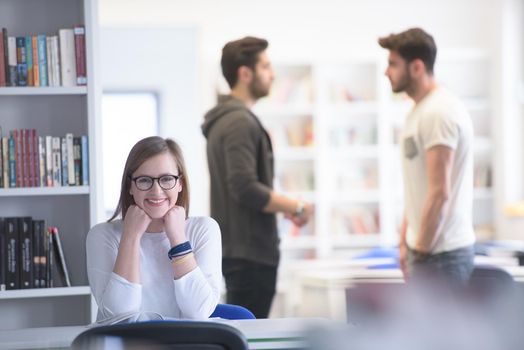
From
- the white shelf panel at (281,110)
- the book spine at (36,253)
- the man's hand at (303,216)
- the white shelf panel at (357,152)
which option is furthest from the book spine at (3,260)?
the white shelf panel at (357,152)

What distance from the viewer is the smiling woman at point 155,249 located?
2.24m

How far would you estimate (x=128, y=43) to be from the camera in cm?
786

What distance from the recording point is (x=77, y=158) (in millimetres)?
3344

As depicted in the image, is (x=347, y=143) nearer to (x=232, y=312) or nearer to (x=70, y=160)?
(x=70, y=160)

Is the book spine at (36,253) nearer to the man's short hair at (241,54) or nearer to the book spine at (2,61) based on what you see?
the book spine at (2,61)

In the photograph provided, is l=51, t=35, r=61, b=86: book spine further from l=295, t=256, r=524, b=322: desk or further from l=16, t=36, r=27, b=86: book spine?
l=295, t=256, r=524, b=322: desk

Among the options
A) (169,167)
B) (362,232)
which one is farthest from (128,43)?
(169,167)

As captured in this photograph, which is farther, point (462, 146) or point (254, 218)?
point (254, 218)

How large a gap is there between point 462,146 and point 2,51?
Answer: 173 cm

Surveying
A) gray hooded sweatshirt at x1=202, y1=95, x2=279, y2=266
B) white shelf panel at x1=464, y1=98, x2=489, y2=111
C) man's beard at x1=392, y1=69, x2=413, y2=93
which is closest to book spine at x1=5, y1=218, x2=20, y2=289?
gray hooded sweatshirt at x1=202, y1=95, x2=279, y2=266

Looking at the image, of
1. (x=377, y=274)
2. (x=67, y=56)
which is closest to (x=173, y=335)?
(x=377, y=274)

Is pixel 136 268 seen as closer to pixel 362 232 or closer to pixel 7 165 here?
pixel 7 165

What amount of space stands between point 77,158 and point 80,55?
0.38 metres

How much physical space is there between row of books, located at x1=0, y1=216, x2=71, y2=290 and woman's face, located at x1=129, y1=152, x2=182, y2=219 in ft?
3.29
